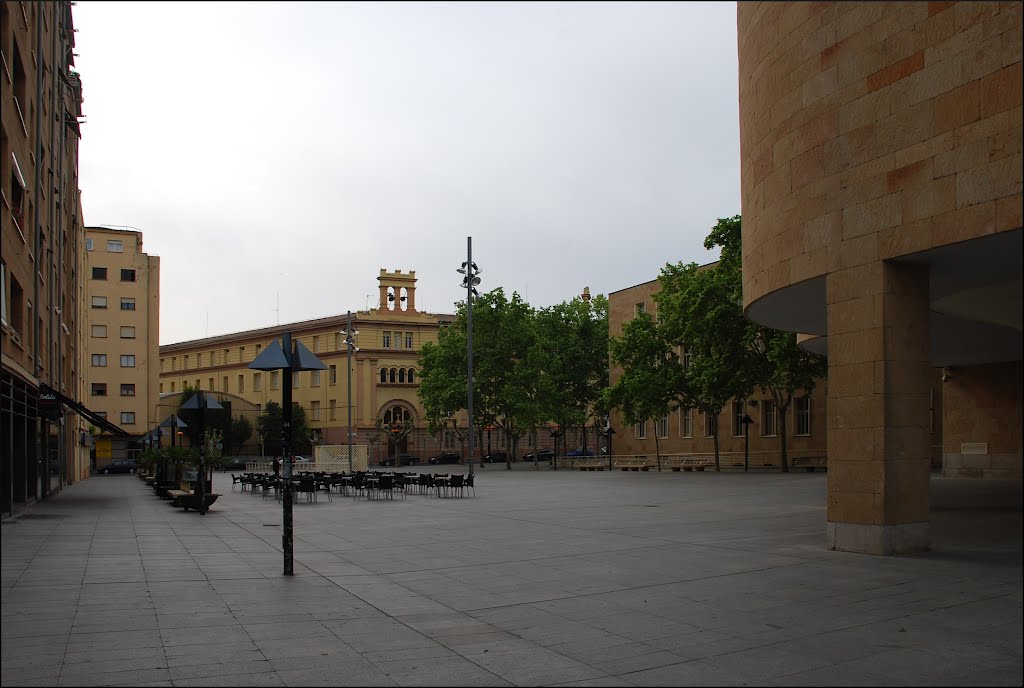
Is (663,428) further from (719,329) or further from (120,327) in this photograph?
(120,327)

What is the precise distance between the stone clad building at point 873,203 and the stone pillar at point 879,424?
19 millimetres

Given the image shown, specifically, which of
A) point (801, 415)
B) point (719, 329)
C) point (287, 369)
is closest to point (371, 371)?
point (801, 415)

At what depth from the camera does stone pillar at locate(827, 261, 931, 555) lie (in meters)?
11.9

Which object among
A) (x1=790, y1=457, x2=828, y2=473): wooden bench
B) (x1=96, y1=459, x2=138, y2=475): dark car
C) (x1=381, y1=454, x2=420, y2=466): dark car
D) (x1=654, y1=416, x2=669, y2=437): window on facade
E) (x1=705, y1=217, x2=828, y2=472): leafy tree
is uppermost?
(x1=705, y1=217, x2=828, y2=472): leafy tree

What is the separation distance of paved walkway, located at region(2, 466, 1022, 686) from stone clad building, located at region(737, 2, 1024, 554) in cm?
110

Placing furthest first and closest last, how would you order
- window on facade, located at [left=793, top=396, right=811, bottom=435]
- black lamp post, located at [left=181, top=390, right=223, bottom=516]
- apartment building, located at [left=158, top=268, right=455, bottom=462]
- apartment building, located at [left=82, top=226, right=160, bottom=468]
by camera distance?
apartment building, located at [left=158, top=268, right=455, bottom=462] < apartment building, located at [left=82, top=226, right=160, bottom=468] < window on facade, located at [left=793, top=396, right=811, bottom=435] < black lamp post, located at [left=181, top=390, right=223, bottom=516]

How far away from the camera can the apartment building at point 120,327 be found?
75.2 metres

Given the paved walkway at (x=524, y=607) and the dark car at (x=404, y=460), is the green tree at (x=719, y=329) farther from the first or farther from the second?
the dark car at (x=404, y=460)

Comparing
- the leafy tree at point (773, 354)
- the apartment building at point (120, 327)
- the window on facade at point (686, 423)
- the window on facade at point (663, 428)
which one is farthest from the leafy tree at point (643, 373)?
the apartment building at point (120, 327)

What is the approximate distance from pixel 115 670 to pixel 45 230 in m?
25.5

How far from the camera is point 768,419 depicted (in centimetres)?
4862

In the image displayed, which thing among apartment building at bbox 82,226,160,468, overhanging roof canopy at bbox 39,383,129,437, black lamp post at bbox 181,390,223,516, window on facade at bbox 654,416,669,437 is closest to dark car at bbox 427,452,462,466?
apartment building at bbox 82,226,160,468

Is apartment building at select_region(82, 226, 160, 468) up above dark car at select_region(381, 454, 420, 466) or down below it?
above

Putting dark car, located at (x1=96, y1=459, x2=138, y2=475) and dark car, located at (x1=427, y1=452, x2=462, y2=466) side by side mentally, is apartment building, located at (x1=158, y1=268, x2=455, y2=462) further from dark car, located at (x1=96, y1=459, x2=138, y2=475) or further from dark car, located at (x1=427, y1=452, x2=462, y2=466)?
dark car, located at (x1=96, y1=459, x2=138, y2=475)
